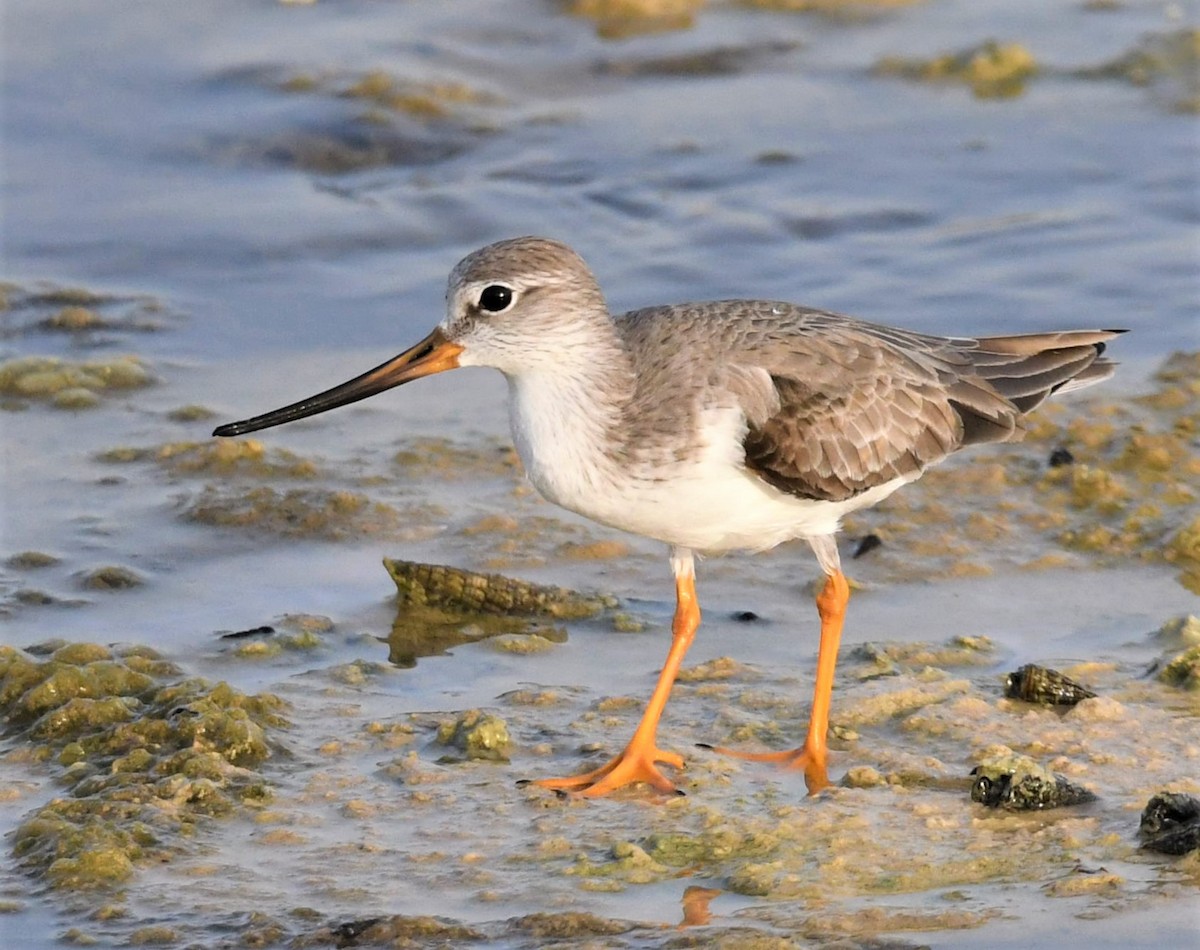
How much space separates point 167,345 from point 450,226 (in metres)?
2.30

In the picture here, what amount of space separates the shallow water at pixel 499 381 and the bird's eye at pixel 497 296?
147cm

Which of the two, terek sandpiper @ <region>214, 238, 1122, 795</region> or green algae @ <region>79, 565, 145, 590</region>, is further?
green algae @ <region>79, 565, 145, 590</region>

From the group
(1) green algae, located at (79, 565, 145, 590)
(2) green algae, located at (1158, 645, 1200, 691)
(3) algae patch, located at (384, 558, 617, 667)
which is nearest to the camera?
(2) green algae, located at (1158, 645, 1200, 691)

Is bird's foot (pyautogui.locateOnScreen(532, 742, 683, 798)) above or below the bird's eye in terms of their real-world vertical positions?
below

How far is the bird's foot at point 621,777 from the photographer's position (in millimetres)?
6289

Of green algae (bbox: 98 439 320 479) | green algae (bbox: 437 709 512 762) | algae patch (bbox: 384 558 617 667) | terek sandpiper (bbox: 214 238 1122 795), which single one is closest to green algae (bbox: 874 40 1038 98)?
green algae (bbox: 98 439 320 479)

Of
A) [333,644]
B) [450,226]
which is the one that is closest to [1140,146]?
[450,226]

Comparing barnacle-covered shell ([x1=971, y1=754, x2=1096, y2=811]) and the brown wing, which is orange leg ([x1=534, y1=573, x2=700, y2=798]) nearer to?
the brown wing

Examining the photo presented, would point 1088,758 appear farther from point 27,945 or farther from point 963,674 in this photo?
point 27,945

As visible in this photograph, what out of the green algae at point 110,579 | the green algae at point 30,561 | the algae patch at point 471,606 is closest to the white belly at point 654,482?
the algae patch at point 471,606

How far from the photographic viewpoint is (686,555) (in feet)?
23.2

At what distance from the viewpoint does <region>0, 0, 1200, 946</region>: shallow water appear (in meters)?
5.79

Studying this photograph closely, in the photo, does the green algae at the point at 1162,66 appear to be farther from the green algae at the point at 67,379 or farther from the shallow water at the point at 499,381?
the green algae at the point at 67,379

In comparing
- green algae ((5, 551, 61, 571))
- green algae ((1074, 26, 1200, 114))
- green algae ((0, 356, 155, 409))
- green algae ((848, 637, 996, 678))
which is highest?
green algae ((1074, 26, 1200, 114))
